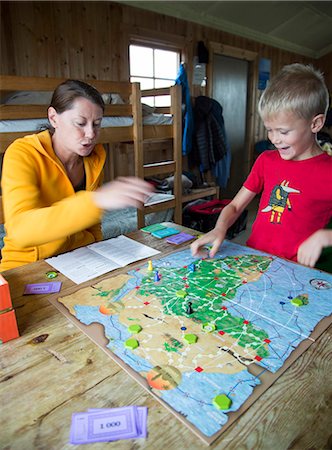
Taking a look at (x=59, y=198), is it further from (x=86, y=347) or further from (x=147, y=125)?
(x=147, y=125)

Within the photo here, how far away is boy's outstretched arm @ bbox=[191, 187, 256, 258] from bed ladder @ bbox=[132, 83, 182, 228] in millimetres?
1043

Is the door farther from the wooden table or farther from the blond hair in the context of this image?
the wooden table

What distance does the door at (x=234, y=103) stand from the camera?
14.4 feet

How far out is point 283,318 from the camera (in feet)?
2.52

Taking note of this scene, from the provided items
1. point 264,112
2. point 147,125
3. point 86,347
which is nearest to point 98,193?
point 86,347

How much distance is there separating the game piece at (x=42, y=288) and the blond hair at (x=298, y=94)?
2.86ft

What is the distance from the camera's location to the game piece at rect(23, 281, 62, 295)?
916 millimetres

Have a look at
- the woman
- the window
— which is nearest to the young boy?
the woman

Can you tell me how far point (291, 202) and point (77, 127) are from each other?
82cm

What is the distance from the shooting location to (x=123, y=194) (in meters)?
0.86

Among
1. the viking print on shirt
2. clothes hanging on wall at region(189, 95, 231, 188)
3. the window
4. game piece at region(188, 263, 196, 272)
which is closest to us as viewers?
game piece at region(188, 263, 196, 272)

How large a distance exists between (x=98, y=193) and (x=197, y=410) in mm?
558

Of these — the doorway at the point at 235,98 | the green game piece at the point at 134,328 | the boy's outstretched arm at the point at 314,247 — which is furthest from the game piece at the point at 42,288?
the doorway at the point at 235,98

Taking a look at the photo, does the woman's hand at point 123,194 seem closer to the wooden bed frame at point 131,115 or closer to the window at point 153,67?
the wooden bed frame at point 131,115
